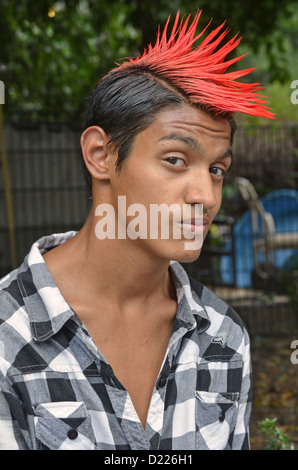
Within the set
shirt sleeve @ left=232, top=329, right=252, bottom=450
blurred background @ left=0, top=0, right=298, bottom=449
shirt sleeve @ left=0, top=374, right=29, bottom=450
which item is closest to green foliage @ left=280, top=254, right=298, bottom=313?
blurred background @ left=0, top=0, right=298, bottom=449

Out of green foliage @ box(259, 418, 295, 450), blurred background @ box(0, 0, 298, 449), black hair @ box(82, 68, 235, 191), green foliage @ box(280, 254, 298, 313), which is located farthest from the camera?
green foliage @ box(280, 254, 298, 313)

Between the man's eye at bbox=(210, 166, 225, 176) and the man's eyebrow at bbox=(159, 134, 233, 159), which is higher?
the man's eyebrow at bbox=(159, 134, 233, 159)

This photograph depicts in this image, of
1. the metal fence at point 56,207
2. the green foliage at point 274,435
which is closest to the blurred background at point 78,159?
the metal fence at point 56,207

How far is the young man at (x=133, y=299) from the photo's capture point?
5.28ft

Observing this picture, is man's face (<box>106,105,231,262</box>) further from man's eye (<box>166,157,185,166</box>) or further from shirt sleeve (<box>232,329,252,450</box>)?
shirt sleeve (<box>232,329,252,450</box>)

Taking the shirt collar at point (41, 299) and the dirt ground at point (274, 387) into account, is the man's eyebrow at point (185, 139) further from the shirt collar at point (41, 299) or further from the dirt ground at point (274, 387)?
the dirt ground at point (274, 387)

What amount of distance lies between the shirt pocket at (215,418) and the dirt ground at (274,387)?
2283 mm

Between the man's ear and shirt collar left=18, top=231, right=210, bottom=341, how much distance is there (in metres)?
0.28

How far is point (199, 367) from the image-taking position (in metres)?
1.85

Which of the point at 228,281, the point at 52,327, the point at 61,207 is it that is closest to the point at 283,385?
the point at 228,281

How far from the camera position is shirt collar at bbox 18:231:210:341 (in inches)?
64.7

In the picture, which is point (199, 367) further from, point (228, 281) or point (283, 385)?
point (228, 281)

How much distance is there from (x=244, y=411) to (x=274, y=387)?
3.84 m

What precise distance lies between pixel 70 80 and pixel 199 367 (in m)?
7.58
